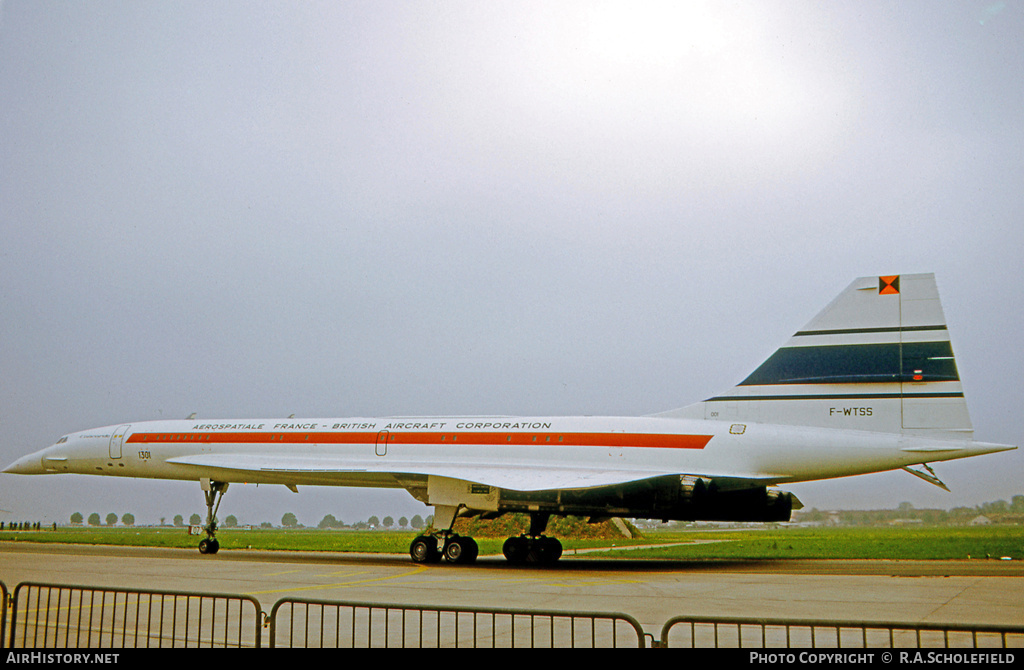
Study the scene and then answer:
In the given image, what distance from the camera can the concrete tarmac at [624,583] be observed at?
28.4 feet

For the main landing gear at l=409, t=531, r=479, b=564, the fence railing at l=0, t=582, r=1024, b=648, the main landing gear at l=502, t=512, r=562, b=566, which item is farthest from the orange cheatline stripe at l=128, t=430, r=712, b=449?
the fence railing at l=0, t=582, r=1024, b=648

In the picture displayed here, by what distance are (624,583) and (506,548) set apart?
17.2 ft

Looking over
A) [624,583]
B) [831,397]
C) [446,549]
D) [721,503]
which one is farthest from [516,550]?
[831,397]

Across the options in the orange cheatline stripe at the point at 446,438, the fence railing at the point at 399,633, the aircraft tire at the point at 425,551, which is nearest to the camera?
the fence railing at the point at 399,633

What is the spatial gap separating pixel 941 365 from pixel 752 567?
4984 millimetres

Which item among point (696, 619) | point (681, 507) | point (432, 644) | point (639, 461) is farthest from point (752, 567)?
point (696, 619)

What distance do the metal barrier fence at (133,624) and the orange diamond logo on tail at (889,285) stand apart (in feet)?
39.3

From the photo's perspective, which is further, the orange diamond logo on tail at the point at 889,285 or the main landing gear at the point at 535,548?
the main landing gear at the point at 535,548

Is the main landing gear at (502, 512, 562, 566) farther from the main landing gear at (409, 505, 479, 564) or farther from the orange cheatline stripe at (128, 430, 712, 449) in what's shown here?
the orange cheatline stripe at (128, 430, 712, 449)

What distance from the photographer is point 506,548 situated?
54.8ft

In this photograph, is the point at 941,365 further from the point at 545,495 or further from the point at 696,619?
the point at 696,619

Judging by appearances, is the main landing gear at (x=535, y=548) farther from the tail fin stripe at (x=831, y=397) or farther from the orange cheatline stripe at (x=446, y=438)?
the tail fin stripe at (x=831, y=397)

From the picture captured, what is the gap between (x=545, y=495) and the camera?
1556 centimetres

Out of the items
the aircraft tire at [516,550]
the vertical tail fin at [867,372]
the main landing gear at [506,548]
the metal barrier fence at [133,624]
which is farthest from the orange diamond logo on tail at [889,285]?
the metal barrier fence at [133,624]
